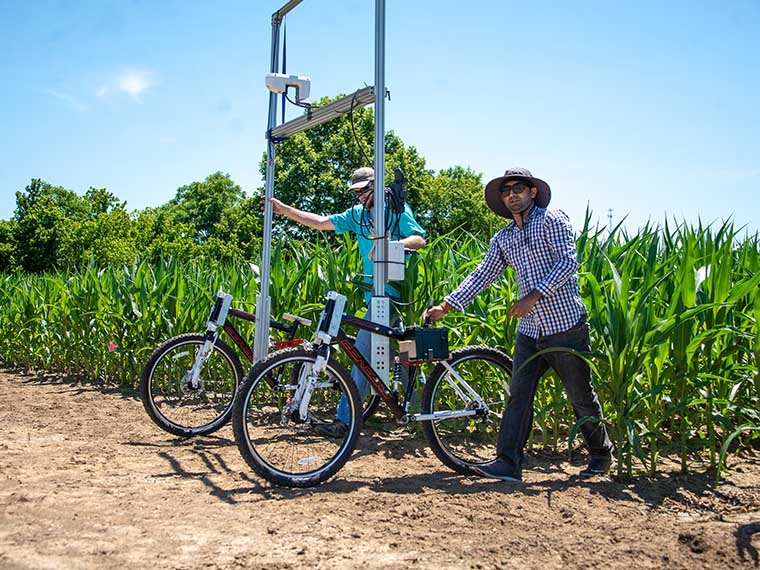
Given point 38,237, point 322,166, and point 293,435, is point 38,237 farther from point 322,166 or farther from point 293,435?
point 293,435

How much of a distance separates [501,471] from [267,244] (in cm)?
267

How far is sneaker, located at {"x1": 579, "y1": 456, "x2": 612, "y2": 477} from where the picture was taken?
4062 millimetres

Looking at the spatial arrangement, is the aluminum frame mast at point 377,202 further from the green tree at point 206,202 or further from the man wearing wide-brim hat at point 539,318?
the green tree at point 206,202

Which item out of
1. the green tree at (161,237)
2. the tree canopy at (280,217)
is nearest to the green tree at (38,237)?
the tree canopy at (280,217)

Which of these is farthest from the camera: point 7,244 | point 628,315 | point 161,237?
point 161,237

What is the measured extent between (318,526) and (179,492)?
100 cm

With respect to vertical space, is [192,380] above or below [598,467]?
above

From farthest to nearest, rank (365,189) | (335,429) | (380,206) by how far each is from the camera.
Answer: (365,189) < (380,206) < (335,429)

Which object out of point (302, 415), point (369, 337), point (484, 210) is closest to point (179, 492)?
point (302, 415)

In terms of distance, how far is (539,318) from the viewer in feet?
13.5

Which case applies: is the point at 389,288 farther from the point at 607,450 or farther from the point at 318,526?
the point at 318,526

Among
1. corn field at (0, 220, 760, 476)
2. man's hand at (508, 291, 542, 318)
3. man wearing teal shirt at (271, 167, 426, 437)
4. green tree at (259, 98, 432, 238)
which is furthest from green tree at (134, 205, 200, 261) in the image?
man's hand at (508, 291, 542, 318)

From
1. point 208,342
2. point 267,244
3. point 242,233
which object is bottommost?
point 208,342

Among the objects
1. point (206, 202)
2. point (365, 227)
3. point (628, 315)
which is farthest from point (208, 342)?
point (206, 202)
